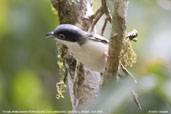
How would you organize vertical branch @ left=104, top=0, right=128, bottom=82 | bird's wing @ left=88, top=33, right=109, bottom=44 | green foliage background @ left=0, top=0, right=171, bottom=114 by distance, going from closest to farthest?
green foliage background @ left=0, top=0, right=171, bottom=114
vertical branch @ left=104, top=0, right=128, bottom=82
bird's wing @ left=88, top=33, right=109, bottom=44

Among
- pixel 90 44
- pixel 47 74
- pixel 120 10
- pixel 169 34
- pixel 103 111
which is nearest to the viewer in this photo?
pixel 103 111

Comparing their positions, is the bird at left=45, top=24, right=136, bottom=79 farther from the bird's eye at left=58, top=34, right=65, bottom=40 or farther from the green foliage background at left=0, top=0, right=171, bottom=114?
the green foliage background at left=0, top=0, right=171, bottom=114

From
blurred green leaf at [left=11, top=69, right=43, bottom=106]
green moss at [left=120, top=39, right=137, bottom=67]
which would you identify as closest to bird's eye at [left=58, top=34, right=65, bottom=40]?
blurred green leaf at [left=11, top=69, right=43, bottom=106]

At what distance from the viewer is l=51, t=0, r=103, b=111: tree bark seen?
8.56 ft

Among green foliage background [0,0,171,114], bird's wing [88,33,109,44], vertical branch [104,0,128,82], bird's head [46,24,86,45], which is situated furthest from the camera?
bird's wing [88,33,109,44]

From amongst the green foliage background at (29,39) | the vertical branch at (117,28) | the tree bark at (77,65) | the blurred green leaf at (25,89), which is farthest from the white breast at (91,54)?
the vertical branch at (117,28)

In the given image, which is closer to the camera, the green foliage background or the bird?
the green foliage background

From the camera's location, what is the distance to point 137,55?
2.71 metres

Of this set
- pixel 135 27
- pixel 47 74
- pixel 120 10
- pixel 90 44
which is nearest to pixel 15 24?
pixel 120 10

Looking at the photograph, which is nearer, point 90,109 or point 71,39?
point 90,109

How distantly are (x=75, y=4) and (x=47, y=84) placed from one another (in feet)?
5.34

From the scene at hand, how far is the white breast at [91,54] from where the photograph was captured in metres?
2.55

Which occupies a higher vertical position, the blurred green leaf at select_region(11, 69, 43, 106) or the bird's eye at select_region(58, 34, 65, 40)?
the bird's eye at select_region(58, 34, 65, 40)

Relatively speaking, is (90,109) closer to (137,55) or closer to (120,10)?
(120,10)
